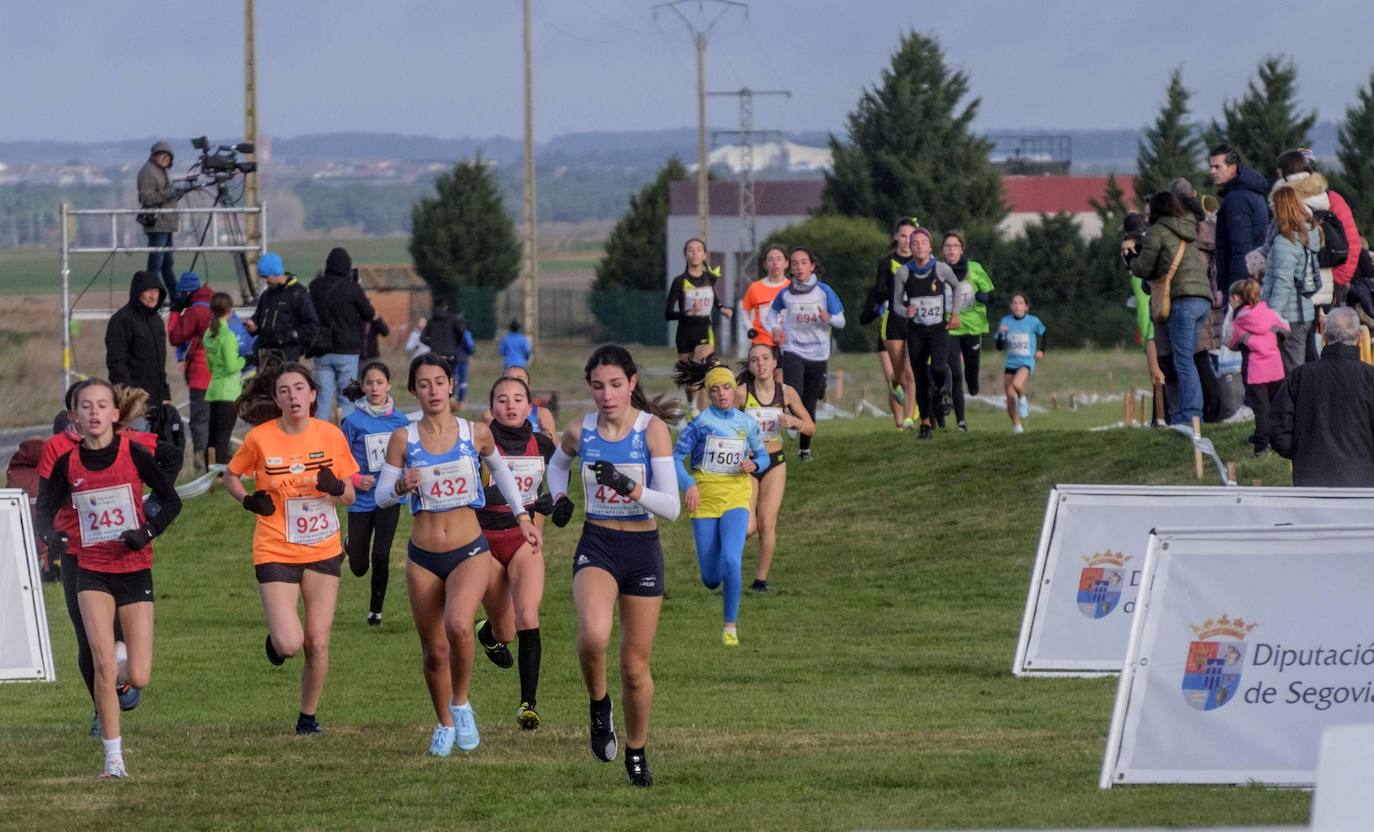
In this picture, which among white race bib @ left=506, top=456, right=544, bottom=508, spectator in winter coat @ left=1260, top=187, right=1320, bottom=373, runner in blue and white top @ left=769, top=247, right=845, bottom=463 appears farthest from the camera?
runner in blue and white top @ left=769, top=247, right=845, bottom=463

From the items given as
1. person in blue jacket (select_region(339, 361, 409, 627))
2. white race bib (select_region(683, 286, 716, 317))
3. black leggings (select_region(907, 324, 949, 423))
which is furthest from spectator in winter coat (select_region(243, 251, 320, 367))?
person in blue jacket (select_region(339, 361, 409, 627))

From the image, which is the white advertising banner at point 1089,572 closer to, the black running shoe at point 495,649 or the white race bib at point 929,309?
the black running shoe at point 495,649

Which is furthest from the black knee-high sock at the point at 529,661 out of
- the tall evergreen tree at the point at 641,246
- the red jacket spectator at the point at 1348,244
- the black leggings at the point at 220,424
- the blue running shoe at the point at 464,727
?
the tall evergreen tree at the point at 641,246

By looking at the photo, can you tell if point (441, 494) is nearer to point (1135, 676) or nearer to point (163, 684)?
point (1135, 676)

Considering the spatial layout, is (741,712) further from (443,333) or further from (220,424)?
(443,333)

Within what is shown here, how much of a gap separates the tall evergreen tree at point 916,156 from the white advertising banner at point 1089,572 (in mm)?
64682

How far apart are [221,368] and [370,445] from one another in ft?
27.7

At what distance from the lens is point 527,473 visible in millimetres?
11820

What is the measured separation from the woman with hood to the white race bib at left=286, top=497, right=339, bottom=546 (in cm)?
945

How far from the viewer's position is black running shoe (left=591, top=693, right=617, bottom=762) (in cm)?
966

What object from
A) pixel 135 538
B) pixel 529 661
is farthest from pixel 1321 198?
pixel 135 538

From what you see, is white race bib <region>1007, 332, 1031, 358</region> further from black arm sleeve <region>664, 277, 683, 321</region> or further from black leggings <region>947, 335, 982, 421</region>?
black arm sleeve <region>664, 277, 683, 321</region>

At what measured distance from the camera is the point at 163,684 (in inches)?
554

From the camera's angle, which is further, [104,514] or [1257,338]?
[1257,338]
